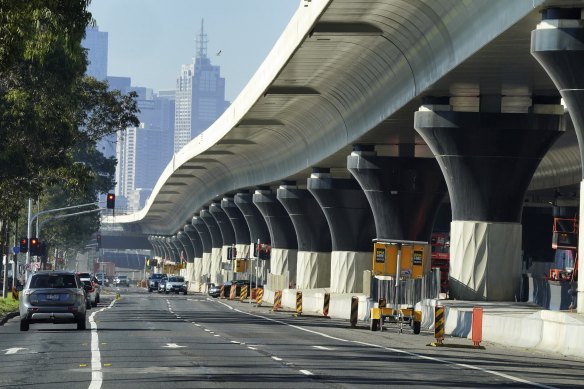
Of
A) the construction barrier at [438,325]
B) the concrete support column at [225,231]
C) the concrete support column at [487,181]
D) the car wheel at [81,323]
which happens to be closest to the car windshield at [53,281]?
the car wheel at [81,323]

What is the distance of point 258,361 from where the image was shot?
26.9 metres

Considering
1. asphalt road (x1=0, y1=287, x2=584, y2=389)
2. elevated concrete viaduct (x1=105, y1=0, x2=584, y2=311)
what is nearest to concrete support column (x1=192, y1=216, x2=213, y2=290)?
elevated concrete viaduct (x1=105, y1=0, x2=584, y2=311)

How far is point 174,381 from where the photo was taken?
21.5 meters

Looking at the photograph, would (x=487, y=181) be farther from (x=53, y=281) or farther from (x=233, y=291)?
(x=233, y=291)

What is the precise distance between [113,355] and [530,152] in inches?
801

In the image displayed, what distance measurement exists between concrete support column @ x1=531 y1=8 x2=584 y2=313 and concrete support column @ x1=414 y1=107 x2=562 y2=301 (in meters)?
12.5

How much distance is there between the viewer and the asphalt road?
2192cm

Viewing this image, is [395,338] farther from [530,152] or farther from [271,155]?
[271,155]

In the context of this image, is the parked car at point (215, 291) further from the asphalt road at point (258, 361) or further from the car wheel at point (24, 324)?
the car wheel at point (24, 324)

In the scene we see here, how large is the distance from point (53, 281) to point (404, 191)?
24116mm

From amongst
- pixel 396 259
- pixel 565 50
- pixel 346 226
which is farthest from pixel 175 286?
pixel 565 50

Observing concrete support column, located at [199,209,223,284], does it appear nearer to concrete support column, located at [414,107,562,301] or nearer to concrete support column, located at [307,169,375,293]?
concrete support column, located at [307,169,375,293]

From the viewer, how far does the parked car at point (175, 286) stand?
126625 millimetres

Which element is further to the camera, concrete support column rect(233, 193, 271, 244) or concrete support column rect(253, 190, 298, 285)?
concrete support column rect(233, 193, 271, 244)
